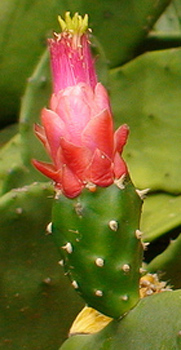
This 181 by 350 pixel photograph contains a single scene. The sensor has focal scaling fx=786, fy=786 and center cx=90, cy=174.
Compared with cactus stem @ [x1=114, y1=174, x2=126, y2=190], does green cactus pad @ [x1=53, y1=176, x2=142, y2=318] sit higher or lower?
lower

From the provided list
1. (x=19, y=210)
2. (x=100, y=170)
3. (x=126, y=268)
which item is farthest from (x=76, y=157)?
(x=19, y=210)

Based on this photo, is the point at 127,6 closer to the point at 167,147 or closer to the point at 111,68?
the point at 111,68

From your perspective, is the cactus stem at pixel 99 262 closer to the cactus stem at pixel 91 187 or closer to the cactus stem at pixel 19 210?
the cactus stem at pixel 91 187

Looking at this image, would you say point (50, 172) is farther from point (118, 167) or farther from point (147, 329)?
point (147, 329)

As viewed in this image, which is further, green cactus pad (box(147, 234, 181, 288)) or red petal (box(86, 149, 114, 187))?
green cactus pad (box(147, 234, 181, 288))

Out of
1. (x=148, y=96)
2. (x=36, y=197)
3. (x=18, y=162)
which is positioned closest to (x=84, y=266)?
(x=36, y=197)

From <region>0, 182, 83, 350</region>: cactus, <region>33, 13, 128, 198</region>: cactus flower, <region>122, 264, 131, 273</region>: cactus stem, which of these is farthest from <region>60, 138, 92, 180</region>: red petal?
<region>0, 182, 83, 350</region>: cactus

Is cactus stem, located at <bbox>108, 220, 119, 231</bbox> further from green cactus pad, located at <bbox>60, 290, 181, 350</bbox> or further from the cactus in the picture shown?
the cactus
